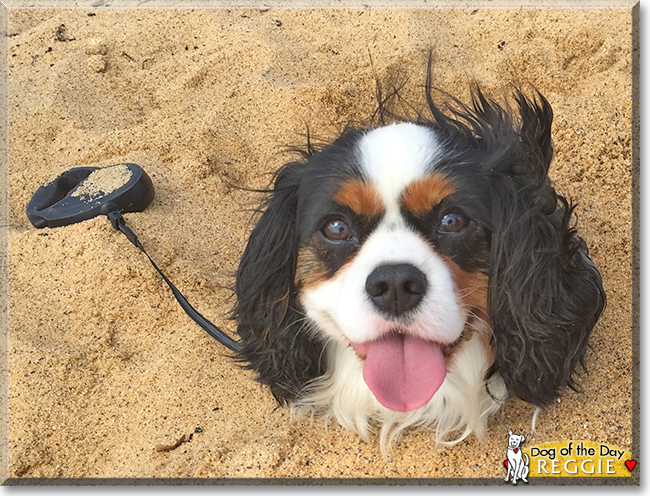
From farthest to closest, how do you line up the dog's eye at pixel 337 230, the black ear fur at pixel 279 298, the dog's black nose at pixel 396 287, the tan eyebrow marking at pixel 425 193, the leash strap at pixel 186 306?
the leash strap at pixel 186 306
the black ear fur at pixel 279 298
the dog's eye at pixel 337 230
the tan eyebrow marking at pixel 425 193
the dog's black nose at pixel 396 287

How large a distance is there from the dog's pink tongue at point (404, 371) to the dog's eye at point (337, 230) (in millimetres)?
331

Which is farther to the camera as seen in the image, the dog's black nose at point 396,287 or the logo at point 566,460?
the logo at point 566,460

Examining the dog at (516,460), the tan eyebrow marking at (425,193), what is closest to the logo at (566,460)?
the dog at (516,460)

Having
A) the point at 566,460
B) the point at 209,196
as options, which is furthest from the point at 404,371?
the point at 209,196

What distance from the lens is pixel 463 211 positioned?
6.28ft

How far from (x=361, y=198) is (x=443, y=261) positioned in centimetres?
30

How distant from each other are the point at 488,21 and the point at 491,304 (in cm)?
319

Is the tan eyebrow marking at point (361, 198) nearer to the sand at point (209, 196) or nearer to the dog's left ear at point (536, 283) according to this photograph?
the dog's left ear at point (536, 283)

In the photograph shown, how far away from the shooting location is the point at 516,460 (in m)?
2.06

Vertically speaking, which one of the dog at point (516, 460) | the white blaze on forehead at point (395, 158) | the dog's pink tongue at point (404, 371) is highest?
the white blaze on forehead at point (395, 158)

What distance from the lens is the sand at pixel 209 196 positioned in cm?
222

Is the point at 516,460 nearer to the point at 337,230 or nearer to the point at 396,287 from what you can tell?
the point at 396,287

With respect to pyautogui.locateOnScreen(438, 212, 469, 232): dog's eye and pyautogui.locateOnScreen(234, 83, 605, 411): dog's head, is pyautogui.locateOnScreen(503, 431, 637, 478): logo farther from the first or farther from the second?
pyautogui.locateOnScreen(438, 212, 469, 232): dog's eye

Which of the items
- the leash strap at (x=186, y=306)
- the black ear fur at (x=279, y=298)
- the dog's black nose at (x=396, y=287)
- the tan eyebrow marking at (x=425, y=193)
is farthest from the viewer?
the leash strap at (x=186, y=306)
